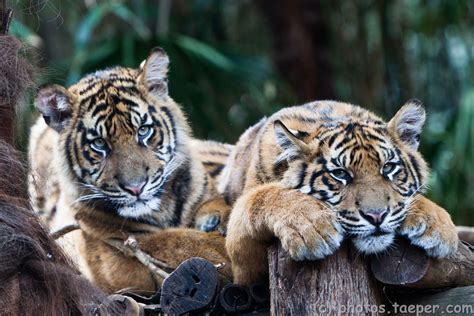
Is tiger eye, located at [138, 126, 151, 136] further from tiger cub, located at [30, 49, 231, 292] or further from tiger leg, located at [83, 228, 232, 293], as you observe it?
tiger leg, located at [83, 228, 232, 293]

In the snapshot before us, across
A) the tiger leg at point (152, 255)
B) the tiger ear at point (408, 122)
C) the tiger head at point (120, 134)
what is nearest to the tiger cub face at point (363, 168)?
the tiger ear at point (408, 122)

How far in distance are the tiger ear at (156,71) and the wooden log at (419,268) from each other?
6.11 feet

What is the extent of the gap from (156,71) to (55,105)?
0.58 meters

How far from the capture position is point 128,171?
4641 millimetres

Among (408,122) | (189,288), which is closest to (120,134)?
(189,288)

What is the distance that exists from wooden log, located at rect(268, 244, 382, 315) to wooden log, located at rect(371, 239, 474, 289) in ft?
0.31

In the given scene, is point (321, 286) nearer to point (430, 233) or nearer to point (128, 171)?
point (430, 233)

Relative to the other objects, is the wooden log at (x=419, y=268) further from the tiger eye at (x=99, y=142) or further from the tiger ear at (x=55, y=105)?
the tiger ear at (x=55, y=105)

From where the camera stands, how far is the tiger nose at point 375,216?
376 cm

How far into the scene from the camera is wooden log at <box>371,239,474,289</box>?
3.74m

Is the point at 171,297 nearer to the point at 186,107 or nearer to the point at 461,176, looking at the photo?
the point at 186,107

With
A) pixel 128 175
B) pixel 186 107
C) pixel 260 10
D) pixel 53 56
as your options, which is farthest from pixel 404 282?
pixel 53 56

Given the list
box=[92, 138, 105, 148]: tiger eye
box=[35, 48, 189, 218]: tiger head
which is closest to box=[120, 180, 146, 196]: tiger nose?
box=[35, 48, 189, 218]: tiger head

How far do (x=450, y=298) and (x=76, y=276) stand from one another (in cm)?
150
